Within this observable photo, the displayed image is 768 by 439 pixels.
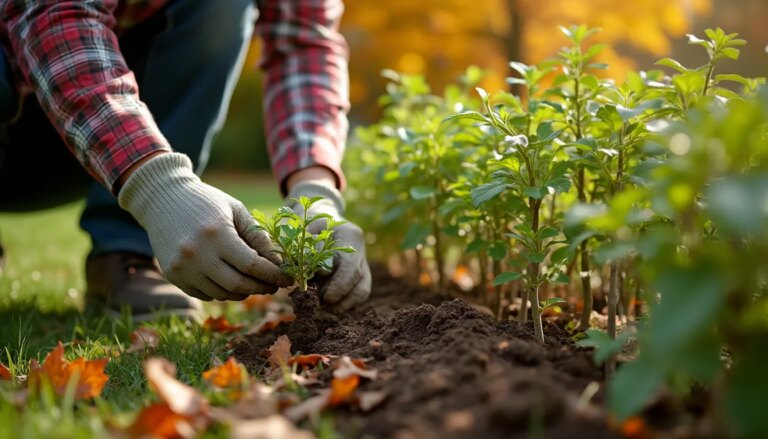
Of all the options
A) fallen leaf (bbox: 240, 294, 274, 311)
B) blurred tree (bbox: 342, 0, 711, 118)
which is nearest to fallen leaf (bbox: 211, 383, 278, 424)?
fallen leaf (bbox: 240, 294, 274, 311)

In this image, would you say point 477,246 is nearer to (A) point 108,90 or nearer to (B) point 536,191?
(B) point 536,191

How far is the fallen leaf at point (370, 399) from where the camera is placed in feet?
3.95

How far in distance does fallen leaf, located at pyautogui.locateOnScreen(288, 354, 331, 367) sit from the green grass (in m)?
0.22

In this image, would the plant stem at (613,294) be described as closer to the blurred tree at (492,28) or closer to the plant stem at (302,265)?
the plant stem at (302,265)

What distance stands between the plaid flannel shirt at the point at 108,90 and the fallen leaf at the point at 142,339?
451 mm

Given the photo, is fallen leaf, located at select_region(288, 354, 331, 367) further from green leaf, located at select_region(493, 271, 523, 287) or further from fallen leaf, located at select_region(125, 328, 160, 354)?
fallen leaf, located at select_region(125, 328, 160, 354)

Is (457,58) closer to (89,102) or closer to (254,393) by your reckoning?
(89,102)

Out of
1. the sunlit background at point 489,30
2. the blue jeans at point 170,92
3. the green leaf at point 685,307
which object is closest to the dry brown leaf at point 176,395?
the green leaf at point 685,307

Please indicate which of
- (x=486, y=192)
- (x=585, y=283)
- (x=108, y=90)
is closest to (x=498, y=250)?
(x=585, y=283)

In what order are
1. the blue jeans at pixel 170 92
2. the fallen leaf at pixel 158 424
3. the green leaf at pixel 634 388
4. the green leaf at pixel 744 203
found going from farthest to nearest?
the blue jeans at pixel 170 92, the fallen leaf at pixel 158 424, the green leaf at pixel 634 388, the green leaf at pixel 744 203

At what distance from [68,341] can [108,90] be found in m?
0.74

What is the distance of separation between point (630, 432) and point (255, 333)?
1309 millimetres

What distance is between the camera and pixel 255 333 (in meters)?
2.10

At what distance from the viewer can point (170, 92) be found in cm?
271
